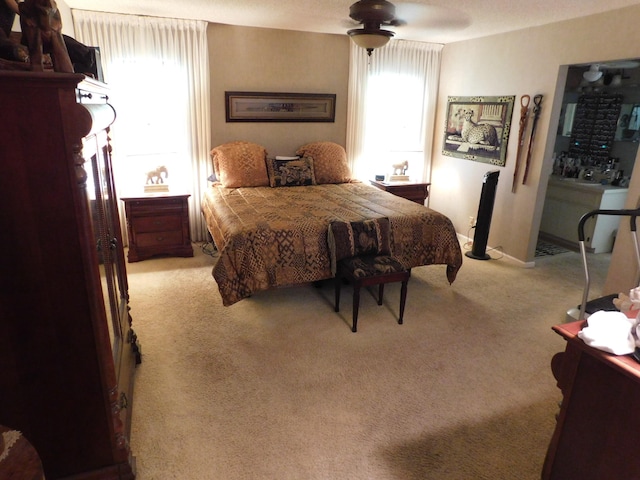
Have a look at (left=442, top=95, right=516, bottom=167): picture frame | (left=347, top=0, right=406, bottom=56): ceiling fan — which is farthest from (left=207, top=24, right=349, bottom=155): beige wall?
(left=347, top=0, right=406, bottom=56): ceiling fan

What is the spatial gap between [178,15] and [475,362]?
4093 mm

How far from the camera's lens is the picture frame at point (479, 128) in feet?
14.7

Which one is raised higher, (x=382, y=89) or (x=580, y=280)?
(x=382, y=89)

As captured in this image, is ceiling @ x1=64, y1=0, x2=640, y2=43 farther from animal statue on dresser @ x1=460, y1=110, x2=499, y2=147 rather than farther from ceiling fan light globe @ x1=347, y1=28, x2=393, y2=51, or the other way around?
animal statue on dresser @ x1=460, y1=110, x2=499, y2=147

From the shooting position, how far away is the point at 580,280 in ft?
13.2

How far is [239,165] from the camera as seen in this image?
175 inches

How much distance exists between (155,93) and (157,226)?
1.41 meters

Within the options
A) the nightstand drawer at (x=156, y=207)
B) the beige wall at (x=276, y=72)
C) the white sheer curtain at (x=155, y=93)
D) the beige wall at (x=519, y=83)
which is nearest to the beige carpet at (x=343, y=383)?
the nightstand drawer at (x=156, y=207)

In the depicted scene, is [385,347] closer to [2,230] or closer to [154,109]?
[2,230]

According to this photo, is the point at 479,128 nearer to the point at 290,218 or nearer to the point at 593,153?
the point at 593,153

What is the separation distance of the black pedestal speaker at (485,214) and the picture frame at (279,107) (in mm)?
2016

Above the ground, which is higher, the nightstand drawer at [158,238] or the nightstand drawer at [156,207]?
the nightstand drawer at [156,207]

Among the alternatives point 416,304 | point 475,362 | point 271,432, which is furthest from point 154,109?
point 475,362

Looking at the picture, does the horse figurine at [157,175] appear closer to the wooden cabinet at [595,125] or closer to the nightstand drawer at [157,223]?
the nightstand drawer at [157,223]
